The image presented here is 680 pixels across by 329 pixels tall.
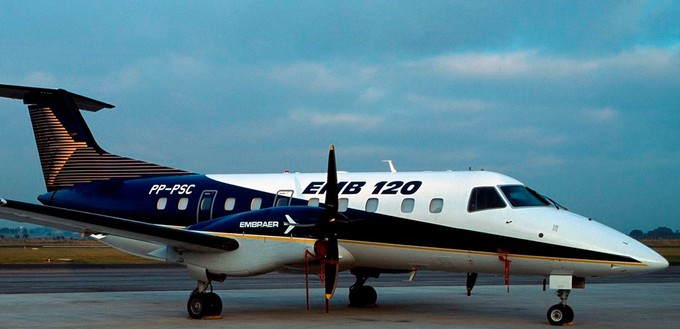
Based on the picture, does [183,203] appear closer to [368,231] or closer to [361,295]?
[361,295]

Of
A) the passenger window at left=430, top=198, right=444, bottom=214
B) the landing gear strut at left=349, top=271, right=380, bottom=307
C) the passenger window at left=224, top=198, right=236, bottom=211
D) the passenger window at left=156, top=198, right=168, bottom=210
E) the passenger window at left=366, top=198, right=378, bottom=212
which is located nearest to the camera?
the passenger window at left=430, top=198, right=444, bottom=214

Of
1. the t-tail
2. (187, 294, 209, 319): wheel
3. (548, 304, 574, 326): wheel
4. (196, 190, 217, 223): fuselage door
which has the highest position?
the t-tail

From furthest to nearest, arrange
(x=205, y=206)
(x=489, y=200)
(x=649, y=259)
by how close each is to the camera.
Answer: (x=205, y=206)
(x=489, y=200)
(x=649, y=259)

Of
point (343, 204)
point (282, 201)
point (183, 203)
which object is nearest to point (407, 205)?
point (343, 204)

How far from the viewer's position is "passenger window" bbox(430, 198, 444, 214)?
15.2 m

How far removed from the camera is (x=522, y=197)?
48.2ft

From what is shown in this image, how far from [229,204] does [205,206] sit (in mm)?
603

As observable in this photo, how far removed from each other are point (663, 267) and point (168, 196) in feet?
33.4

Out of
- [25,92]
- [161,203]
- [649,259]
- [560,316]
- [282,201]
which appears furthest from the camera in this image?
[25,92]

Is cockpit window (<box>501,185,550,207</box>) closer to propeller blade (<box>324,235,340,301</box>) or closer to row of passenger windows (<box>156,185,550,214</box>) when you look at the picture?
row of passenger windows (<box>156,185,550,214</box>)

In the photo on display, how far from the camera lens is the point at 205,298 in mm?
15094

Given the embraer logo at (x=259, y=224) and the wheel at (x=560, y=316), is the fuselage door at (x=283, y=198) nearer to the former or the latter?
the embraer logo at (x=259, y=224)

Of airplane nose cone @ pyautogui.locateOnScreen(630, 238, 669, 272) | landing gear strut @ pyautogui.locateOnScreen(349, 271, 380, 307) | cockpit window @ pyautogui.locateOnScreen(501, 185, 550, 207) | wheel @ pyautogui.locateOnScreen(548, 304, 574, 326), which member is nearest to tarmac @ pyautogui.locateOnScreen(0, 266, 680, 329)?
wheel @ pyautogui.locateOnScreen(548, 304, 574, 326)

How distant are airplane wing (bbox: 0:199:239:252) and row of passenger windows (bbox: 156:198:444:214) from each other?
199 cm
